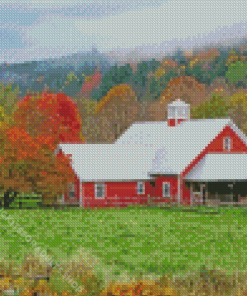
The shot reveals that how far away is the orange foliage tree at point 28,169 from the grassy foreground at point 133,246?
3175 millimetres

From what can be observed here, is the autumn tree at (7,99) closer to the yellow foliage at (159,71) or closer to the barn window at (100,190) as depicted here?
the yellow foliage at (159,71)

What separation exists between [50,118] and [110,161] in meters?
18.5

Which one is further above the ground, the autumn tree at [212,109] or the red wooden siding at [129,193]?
the autumn tree at [212,109]

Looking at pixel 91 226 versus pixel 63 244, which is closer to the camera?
pixel 63 244

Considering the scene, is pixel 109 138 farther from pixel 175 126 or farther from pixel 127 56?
pixel 127 56

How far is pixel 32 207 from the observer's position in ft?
149

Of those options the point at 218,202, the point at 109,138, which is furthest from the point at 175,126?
the point at 109,138

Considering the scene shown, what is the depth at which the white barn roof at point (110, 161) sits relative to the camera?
48.7m

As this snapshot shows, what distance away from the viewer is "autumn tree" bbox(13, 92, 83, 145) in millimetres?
65812

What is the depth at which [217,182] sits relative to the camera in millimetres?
48281

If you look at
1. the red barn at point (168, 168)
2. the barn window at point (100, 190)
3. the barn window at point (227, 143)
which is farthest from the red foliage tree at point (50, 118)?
the barn window at point (227, 143)

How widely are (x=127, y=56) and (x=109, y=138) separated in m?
45.3

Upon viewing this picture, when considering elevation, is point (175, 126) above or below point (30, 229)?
above

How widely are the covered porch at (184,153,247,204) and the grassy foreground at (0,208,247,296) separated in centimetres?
453
